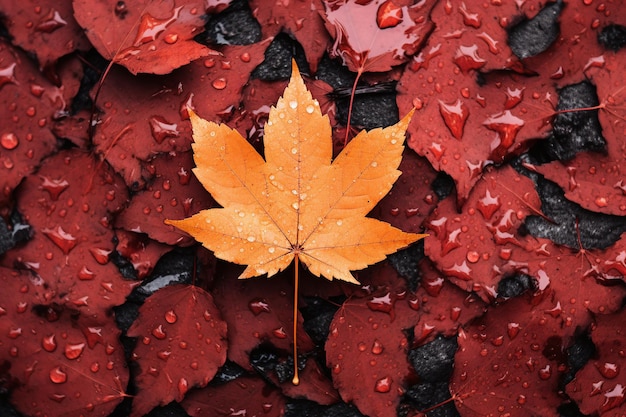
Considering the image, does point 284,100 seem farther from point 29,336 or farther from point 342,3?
point 29,336

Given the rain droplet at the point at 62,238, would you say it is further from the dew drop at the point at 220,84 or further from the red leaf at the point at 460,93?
the red leaf at the point at 460,93

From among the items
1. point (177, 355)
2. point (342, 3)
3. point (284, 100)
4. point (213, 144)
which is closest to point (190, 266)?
point (177, 355)

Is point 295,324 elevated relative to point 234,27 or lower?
lower

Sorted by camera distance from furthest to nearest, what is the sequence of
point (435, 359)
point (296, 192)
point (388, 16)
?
1. point (435, 359)
2. point (388, 16)
3. point (296, 192)

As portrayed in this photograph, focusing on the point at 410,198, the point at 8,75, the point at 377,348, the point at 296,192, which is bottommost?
the point at 377,348

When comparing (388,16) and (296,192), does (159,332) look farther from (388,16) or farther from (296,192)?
(388,16)

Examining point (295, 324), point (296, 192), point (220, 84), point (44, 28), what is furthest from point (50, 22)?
point (295, 324)
